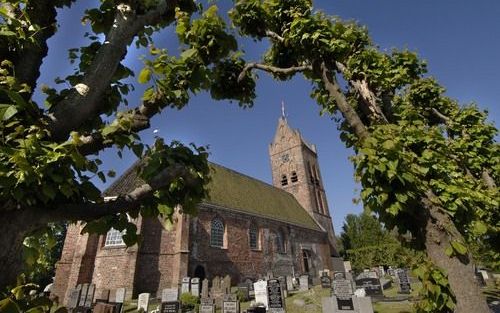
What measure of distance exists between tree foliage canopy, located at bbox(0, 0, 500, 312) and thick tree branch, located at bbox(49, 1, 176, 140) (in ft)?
0.04

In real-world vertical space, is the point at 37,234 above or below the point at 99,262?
below

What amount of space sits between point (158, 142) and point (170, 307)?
11.3 metres

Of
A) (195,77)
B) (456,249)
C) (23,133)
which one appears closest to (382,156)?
(456,249)

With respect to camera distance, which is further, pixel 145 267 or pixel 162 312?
pixel 145 267

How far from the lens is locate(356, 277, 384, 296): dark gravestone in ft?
52.3

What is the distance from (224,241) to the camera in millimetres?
23859

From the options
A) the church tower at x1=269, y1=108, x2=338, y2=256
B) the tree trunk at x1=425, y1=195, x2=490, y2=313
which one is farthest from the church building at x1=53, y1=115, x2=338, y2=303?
the tree trunk at x1=425, y1=195, x2=490, y2=313

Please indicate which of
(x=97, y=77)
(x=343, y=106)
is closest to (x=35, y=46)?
(x=97, y=77)

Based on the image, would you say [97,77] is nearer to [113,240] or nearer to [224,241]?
[113,240]

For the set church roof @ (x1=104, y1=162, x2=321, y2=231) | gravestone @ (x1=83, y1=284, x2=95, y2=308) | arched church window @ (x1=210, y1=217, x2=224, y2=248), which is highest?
church roof @ (x1=104, y1=162, x2=321, y2=231)

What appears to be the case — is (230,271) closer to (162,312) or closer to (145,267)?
(145,267)

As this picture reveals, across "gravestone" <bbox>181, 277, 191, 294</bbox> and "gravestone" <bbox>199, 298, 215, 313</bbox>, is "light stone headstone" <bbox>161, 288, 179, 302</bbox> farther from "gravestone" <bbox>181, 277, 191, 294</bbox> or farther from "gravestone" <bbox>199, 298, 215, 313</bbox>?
"gravestone" <bbox>181, 277, 191, 294</bbox>

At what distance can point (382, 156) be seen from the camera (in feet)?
12.0

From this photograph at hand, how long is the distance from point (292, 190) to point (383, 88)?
121ft
